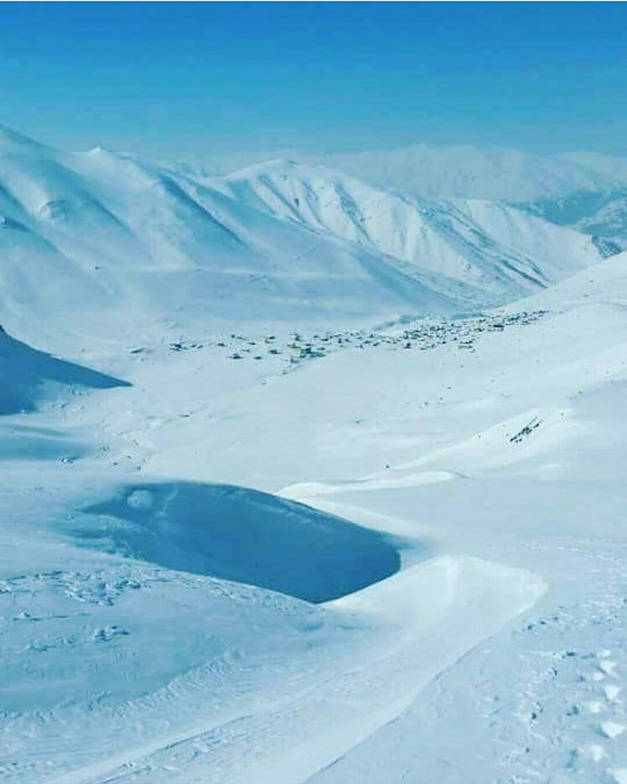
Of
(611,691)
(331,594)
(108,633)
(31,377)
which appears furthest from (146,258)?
(611,691)

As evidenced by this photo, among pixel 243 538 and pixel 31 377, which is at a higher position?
pixel 243 538

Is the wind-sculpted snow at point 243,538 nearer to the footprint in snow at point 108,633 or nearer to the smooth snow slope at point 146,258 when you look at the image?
the footprint in snow at point 108,633


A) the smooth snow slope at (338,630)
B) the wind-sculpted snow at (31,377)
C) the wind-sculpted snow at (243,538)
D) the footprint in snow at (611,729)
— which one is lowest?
the wind-sculpted snow at (31,377)

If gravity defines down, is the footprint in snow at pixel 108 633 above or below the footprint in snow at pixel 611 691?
below

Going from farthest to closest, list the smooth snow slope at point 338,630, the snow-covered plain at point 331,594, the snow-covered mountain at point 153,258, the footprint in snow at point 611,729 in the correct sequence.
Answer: the snow-covered mountain at point 153,258 → the snow-covered plain at point 331,594 → the smooth snow slope at point 338,630 → the footprint in snow at point 611,729

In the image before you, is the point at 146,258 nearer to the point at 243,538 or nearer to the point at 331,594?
the point at 243,538

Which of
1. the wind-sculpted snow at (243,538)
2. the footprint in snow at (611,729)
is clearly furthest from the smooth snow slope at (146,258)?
the footprint in snow at (611,729)

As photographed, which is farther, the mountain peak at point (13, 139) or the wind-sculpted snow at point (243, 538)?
the mountain peak at point (13, 139)

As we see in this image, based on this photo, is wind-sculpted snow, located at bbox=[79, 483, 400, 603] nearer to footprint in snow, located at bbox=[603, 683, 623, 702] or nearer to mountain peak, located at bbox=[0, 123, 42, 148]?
footprint in snow, located at bbox=[603, 683, 623, 702]
